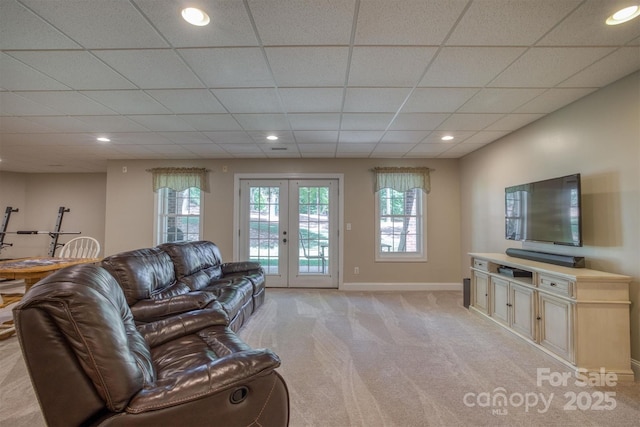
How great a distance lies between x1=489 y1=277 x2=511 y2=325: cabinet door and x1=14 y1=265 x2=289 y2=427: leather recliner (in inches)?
118

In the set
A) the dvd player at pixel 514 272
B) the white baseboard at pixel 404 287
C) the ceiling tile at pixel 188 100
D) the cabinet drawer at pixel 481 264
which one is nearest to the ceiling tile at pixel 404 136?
the cabinet drawer at pixel 481 264

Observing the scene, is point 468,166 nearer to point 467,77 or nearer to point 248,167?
point 467,77

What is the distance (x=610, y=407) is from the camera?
1935 mm

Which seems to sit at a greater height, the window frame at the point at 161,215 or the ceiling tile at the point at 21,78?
the ceiling tile at the point at 21,78

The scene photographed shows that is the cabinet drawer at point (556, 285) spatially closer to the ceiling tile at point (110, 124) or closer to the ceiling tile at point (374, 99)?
the ceiling tile at point (374, 99)

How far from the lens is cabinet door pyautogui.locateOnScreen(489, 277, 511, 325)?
125 inches

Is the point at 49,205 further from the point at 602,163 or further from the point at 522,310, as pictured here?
the point at 602,163

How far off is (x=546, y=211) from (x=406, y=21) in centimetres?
250

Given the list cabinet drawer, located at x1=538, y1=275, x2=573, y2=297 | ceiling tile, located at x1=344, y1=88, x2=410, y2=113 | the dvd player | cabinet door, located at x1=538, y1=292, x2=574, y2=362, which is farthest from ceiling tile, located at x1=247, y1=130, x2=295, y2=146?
cabinet door, located at x1=538, y1=292, x2=574, y2=362

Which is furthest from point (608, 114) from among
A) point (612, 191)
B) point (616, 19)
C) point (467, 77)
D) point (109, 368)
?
point (109, 368)

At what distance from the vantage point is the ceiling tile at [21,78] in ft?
6.95

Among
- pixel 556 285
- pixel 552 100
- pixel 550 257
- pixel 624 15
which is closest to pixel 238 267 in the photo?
pixel 556 285

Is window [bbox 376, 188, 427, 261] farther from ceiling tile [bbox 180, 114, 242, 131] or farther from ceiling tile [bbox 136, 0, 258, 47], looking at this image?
ceiling tile [bbox 136, 0, 258, 47]

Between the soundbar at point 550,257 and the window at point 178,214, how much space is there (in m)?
5.05
